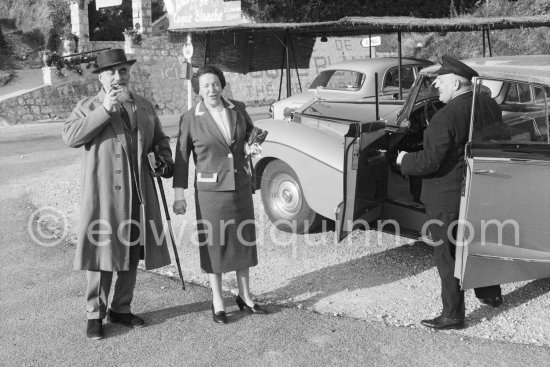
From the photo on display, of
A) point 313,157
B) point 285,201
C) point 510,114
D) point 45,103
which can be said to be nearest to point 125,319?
point 313,157

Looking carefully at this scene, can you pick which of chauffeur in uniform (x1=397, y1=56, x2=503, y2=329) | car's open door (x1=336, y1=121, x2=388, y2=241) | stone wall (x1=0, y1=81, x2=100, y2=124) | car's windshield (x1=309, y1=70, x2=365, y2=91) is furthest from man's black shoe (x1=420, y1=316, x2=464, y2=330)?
stone wall (x1=0, y1=81, x2=100, y2=124)

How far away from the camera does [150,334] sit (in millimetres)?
4117

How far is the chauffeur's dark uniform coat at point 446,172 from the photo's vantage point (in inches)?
156

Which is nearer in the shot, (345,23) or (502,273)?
(502,273)

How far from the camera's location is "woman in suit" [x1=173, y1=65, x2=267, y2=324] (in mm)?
4211

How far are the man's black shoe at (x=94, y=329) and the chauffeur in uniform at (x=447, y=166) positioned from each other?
6.96ft

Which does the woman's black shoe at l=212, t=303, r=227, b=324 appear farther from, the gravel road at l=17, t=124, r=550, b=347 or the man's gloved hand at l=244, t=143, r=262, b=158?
the man's gloved hand at l=244, t=143, r=262, b=158

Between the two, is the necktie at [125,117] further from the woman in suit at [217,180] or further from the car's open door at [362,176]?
the car's open door at [362,176]

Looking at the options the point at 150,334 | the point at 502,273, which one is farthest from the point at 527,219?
the point at 150,334

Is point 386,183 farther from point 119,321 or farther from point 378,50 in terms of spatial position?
point 378,50

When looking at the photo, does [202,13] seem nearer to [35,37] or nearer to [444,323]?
[35,37]

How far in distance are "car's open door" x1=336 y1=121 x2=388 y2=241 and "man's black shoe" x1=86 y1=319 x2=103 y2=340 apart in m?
1.78

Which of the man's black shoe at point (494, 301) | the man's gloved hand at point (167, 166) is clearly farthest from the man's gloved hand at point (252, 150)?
the man's black shoe at point (494, 301)

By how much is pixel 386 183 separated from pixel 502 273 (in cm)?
137
